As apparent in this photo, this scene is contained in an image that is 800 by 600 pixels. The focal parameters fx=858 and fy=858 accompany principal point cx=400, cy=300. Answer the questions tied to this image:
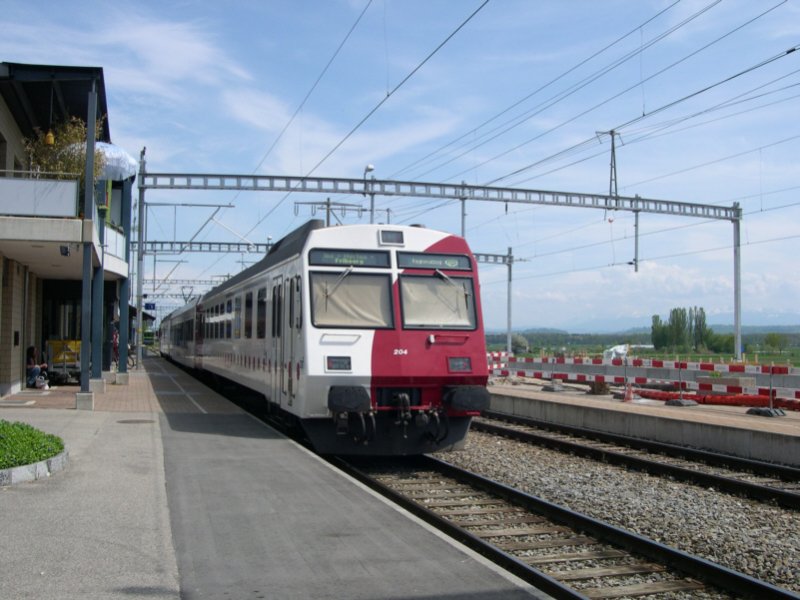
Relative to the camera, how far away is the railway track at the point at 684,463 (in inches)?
393

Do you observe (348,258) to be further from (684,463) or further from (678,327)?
(678,327)

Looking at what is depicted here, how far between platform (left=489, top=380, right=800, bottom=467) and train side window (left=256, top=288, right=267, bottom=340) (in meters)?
6.78

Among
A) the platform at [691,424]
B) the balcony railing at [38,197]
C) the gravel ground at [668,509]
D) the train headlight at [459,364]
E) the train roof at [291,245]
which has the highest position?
the balcony railing at [38,197]

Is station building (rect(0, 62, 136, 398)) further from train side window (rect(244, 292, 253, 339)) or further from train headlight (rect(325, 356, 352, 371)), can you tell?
train headlight (rect(325, 356, 352, 371))

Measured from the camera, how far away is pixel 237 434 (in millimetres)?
13352

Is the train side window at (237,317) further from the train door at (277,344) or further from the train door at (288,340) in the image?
the train door at (288,340)

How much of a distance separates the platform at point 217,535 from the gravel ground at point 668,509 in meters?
2.36

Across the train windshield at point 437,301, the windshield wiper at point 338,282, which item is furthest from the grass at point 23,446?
the train windshield at point 437,301

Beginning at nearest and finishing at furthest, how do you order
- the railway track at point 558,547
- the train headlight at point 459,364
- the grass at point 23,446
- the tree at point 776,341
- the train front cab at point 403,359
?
the railway track at point 558,547 → the grass at point 23,446 → the train front cab at point 403,359 → the train headlight at point 459,364 → the tree at point 776,341

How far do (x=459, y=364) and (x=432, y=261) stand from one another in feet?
5.07

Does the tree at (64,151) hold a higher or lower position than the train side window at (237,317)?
higher

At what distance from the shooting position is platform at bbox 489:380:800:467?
12.6 m

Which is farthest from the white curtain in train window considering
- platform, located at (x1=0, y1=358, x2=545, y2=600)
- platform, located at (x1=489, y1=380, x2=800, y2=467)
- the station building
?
the station building

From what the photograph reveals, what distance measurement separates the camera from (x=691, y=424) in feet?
46.7
